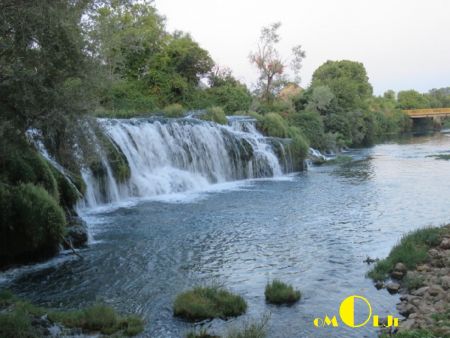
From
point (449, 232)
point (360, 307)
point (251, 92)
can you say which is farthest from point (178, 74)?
point (360, 307)

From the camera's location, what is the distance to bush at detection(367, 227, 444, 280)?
1016cm

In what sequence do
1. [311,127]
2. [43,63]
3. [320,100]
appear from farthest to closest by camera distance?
[320,100] → [311,127] → [43,63]

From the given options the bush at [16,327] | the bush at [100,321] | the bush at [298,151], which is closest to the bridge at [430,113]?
the bush at [298,151]

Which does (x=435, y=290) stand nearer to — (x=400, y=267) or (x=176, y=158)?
(x=400, y=267)

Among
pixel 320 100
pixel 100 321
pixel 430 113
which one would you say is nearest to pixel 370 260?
pixel 100 321

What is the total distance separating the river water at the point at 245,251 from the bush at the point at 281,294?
17 cm

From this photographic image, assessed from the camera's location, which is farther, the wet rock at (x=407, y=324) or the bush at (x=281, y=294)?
the bush at (x=281, y=294)

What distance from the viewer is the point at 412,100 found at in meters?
107

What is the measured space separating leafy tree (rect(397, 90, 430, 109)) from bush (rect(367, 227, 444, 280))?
98.0 m

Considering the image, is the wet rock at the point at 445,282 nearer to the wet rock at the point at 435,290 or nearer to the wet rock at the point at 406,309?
the wet rock at the point at 435,290

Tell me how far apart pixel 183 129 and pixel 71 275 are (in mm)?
15403

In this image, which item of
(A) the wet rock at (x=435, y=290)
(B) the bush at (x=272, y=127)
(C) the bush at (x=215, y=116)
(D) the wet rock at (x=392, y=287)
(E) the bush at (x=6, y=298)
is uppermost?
(C) the bush at (x=215, y=116)

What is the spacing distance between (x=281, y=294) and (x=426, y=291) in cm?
259

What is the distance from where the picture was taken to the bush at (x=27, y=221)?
10.4 meters
